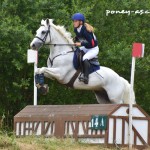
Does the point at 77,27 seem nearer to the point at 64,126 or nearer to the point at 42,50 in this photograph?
the point at 64,126

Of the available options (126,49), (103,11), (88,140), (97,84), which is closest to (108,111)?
(88,140)

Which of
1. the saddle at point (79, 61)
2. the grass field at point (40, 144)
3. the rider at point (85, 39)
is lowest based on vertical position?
the grass field at point (40, 144)

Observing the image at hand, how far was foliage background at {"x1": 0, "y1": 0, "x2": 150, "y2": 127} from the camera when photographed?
2194 cm

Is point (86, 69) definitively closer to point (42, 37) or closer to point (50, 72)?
point (50, 72)

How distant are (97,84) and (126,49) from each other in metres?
6.19

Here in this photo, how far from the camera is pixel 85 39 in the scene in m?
15.8

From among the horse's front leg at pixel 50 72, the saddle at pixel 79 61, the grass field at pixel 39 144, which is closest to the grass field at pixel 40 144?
the grass field at pixel 39 144

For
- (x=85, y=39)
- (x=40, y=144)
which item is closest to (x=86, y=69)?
(x=85, y=39)

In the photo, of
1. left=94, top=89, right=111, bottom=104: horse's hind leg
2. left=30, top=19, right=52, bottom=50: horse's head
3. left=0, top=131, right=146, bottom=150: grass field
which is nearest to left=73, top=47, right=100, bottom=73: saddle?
left=30, top=19, right=52, bottom=50: horse's head

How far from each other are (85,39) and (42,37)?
0.94 metres

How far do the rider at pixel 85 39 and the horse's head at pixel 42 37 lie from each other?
2.04ft

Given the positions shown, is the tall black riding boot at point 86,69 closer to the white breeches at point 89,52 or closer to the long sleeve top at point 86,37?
the white breeches at point 89,52

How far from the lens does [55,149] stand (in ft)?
40.8

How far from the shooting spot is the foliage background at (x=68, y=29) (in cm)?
2194
